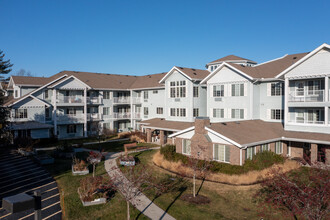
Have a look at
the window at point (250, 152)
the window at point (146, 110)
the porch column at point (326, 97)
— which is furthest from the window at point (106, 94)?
the porch column at point (326, 97)

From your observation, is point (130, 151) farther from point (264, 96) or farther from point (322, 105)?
point (322, 105)

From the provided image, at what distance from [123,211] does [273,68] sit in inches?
1017

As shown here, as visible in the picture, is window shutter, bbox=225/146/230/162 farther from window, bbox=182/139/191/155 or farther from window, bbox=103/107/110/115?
window, bbox=103/107/110/115

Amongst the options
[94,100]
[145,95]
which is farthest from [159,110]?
[94,100]

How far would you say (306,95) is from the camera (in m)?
27.6

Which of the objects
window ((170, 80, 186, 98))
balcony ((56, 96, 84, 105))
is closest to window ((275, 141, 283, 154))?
window ((170, 80, 186, 98))

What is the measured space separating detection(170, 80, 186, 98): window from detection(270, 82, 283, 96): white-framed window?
38.3 feet

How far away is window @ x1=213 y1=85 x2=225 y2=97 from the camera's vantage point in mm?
34188

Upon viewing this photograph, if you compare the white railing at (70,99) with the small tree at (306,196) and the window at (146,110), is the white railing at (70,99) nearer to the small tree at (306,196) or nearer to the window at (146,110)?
the window at (146,110)

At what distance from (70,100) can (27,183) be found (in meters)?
23.9

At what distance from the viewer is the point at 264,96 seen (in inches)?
1262

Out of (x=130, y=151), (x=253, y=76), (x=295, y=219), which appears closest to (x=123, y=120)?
(x=130, y=151)

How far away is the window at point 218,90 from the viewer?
34188 mm

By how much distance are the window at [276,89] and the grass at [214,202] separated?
15.0 meters
